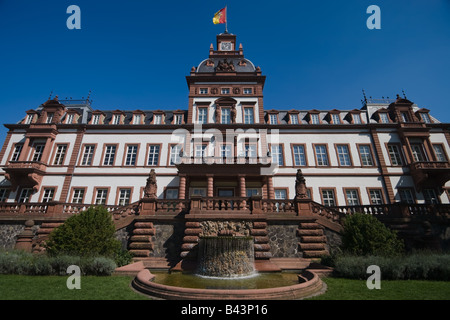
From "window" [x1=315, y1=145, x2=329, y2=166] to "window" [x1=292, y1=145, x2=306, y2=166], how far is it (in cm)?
164

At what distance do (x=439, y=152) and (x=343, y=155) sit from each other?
11.4 meters

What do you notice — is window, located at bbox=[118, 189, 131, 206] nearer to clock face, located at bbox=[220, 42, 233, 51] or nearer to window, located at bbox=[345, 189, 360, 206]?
window, located at bbox=[345, 189, 360, 206]

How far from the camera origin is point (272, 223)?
13.7 m

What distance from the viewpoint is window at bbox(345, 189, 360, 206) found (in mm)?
23281

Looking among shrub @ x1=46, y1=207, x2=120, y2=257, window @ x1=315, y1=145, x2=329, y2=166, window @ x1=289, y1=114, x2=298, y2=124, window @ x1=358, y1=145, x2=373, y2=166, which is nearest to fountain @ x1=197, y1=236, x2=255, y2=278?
shrub @ x1=46, y1=207, x2=120, y2=257

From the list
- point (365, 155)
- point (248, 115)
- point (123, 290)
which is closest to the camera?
point (123, 290)

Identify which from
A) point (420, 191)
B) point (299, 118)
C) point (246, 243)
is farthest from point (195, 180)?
point (420, 191)

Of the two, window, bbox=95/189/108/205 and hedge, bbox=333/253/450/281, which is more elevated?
window, bbox=95/189/108/205

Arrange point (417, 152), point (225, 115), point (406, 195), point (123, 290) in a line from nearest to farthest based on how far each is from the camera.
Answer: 1. point (123, 290)
2. point (406, 195)
3. point (417, 152)
4. point (225, 115)

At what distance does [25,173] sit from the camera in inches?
925

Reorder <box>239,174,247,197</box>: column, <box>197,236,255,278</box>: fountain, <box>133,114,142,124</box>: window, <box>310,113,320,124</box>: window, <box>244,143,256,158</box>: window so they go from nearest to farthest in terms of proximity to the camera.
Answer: <box>197,236,255,278</box>: fountain, <box>239,174,247,197</box>: column, <box>244,143,256,158</box>: window, <box>310,113,320,124</box>: window, <box>133,114,142,124</box>: window

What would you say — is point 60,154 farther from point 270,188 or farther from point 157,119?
point 270,188

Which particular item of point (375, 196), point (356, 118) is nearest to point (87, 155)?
point (375, 196)
